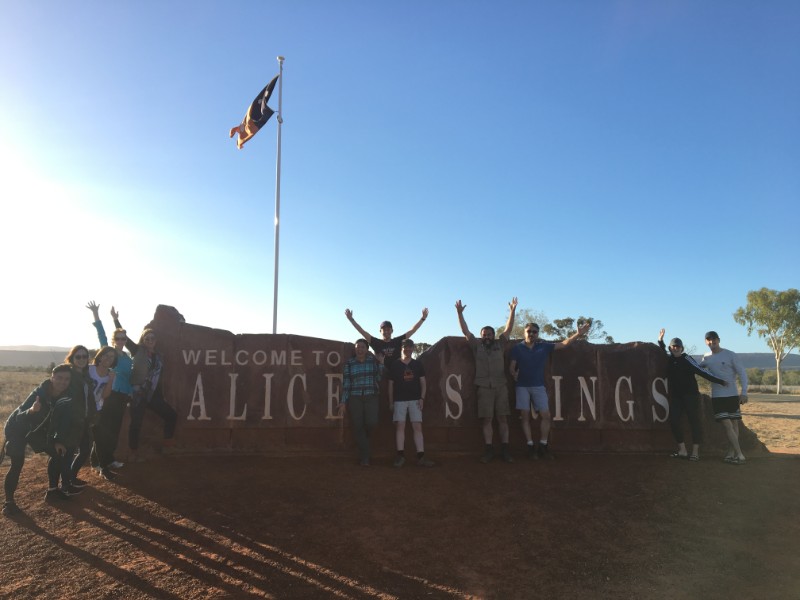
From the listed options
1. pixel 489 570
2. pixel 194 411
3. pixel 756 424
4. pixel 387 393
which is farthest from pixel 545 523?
pixel 756 424

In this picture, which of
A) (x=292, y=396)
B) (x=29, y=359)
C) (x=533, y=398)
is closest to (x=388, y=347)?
(x=292, y=396)

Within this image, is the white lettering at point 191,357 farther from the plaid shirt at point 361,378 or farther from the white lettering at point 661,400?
the white lettering at point 661,400

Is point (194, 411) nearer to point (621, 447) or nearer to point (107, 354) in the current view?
→ point (107, 354)

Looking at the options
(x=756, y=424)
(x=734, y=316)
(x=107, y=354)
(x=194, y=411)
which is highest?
(x=734, y=316)

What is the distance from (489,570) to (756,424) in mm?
14741

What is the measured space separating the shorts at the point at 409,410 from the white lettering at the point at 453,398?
34.6 inches

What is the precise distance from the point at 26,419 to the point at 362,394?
141 inches

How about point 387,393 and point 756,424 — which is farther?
point 756,424

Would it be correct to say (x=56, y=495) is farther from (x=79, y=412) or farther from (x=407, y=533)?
(x=407, y=533)

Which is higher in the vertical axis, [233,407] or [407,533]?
[233,407]

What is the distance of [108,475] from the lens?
605 cm

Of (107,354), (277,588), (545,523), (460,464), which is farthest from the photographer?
(460,464)

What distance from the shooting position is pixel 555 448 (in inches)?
297

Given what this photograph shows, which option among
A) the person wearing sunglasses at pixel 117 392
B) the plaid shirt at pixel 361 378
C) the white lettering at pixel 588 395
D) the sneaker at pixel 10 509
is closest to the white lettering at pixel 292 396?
the plaid shirt at pixel 361 378
